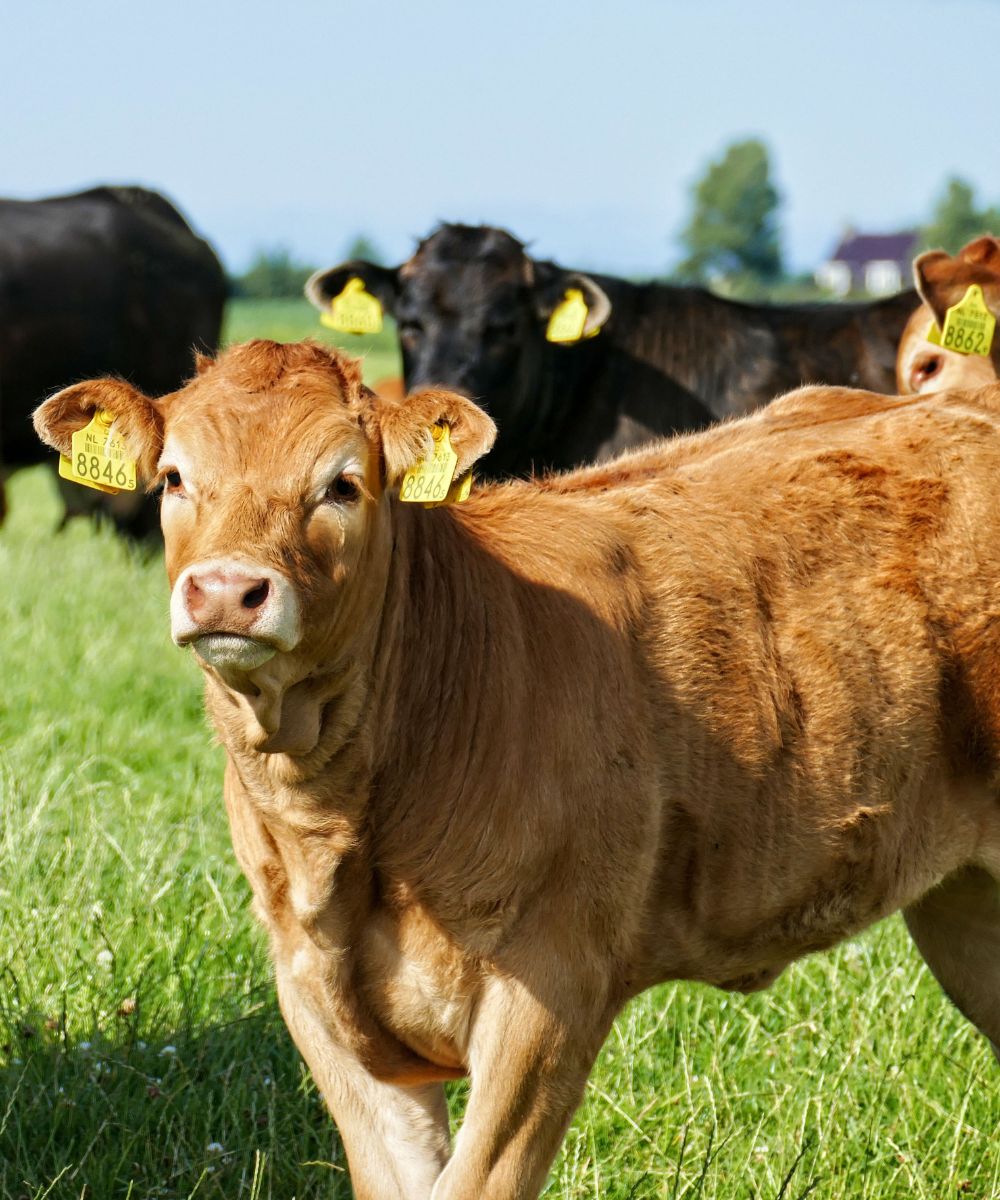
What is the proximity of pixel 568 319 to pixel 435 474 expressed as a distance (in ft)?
18.8

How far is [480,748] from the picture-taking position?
10.5ft

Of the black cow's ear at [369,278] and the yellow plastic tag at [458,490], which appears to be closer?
the yellow plastic tag at [458,490]

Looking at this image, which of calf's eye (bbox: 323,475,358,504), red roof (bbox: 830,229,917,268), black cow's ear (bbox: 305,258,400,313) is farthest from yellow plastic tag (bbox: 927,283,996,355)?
red roof (bbox: 830,229,917,268)

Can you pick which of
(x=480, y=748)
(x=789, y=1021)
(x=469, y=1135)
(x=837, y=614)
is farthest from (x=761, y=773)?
(x=789, y=1021)

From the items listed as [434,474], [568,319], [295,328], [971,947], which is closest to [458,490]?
[434,474]

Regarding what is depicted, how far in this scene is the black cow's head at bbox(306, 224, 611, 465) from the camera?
845 cm

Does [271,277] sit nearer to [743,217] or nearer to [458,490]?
[743,217]

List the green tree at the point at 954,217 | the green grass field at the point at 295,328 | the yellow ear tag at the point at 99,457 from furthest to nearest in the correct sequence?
the green tree at the point at 954,217 < the green grass field at the point at 295,328 < the yellow ear tag at the point at 99,457

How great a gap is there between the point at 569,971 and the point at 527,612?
718mm

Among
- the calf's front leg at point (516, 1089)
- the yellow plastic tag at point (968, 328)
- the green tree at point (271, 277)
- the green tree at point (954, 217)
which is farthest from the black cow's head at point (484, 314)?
the green tree at point (954, 217)

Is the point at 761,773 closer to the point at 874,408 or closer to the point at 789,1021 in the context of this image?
the point at 874,408

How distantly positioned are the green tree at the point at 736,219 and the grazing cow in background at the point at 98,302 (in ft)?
359

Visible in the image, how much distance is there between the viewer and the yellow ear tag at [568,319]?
8633 mm

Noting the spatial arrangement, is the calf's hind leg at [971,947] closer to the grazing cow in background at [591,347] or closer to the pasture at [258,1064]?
the pasture at [258,1064]
